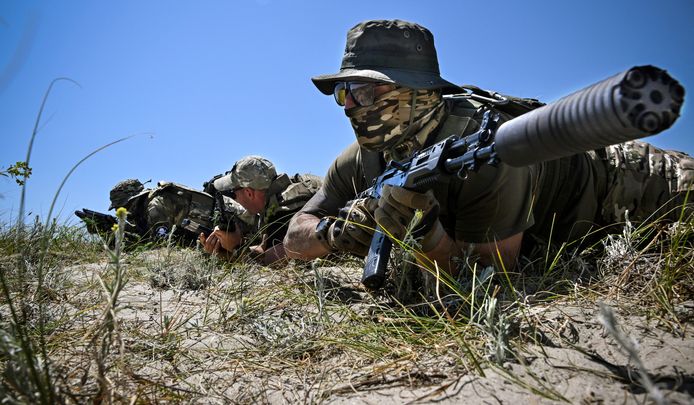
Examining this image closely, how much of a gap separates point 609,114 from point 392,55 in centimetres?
197

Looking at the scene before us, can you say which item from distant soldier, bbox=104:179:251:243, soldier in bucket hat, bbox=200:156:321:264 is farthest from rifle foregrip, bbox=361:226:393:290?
distant soldier, bbox=104:179:251:243

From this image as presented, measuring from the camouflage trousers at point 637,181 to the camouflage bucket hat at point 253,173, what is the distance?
3.83m

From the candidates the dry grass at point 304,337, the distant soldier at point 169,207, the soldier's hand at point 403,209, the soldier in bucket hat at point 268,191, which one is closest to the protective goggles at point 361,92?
the soldier's hand at point 403,209

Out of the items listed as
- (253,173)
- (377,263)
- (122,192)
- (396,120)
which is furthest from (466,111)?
(122,192)

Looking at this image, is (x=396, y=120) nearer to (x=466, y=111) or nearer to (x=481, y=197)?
(x=466, y=111)

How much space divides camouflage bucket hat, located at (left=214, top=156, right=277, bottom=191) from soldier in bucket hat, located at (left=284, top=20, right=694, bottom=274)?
275 cm

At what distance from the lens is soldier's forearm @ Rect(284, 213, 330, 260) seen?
124 inches

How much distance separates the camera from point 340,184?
3396 millimetres

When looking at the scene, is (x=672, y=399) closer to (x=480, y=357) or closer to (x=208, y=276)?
(x=480, y=357)

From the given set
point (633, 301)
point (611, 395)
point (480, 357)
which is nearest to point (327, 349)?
point (480, 357)

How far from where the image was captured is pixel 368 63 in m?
2.79

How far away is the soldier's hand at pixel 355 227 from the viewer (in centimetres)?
243

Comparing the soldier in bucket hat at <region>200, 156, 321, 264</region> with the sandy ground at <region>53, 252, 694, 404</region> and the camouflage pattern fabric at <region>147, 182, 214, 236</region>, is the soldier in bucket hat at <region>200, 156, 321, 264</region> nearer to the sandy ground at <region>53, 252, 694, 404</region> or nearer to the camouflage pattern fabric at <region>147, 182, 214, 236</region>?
the camouflage pattern fabric at <region>147, 182, 214, 236</region>

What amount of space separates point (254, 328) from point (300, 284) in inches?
26.2
